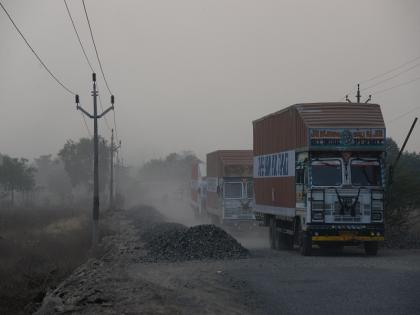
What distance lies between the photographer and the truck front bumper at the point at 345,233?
22094 millimetres

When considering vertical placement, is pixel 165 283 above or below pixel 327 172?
below

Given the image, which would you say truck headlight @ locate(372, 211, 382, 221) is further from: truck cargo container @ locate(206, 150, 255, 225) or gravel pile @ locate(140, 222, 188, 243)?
truck cargo container @ locate(206, 150, 255, 225)

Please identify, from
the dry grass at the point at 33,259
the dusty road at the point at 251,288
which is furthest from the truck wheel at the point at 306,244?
the dry grass at the point at 33,259

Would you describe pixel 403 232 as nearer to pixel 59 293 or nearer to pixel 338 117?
pixel 338 117

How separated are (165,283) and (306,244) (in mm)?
7250

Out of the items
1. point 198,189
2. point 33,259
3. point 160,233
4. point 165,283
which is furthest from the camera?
point 198,189

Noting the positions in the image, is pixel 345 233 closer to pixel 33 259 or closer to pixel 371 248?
pixel 371 248

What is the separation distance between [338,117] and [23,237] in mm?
19657

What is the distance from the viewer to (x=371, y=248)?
22.9m

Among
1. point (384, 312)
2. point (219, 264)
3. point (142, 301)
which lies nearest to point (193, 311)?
point (142, 301)

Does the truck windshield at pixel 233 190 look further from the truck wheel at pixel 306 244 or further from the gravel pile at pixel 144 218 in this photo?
the truck wheel at pixel 306 244

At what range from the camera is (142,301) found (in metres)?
12.1

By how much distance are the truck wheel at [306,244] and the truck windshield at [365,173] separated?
220 cm

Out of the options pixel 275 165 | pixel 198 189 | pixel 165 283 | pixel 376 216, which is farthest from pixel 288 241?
pixel 198 189
